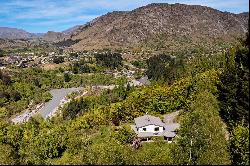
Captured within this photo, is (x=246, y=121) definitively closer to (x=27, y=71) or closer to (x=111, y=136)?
(x=111, y=136)

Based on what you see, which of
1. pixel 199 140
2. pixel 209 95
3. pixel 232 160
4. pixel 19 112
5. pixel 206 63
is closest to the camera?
pixel 199 140

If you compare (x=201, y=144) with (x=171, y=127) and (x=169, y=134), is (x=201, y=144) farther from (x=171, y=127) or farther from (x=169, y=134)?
(x=171, y=127)

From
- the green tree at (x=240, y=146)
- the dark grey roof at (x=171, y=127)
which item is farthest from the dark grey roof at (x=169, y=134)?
the green tree at (x=240, y=146)

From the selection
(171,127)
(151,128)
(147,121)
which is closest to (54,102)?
(147,121)

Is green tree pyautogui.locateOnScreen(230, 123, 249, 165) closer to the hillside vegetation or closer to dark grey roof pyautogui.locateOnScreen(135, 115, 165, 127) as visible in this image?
the hillside vegetation

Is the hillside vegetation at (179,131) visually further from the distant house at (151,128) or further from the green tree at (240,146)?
the distant house at (151,128)

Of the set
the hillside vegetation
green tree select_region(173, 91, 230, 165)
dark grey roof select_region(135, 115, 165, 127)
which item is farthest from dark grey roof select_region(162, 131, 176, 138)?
green tree select_region(173, 91, 230, 165)

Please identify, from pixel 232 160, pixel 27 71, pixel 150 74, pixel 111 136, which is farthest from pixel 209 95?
pixel 27 71

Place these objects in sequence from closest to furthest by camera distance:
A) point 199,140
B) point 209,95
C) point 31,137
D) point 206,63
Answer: point 199,140
point 209,95
point 31,137
point 206,63
